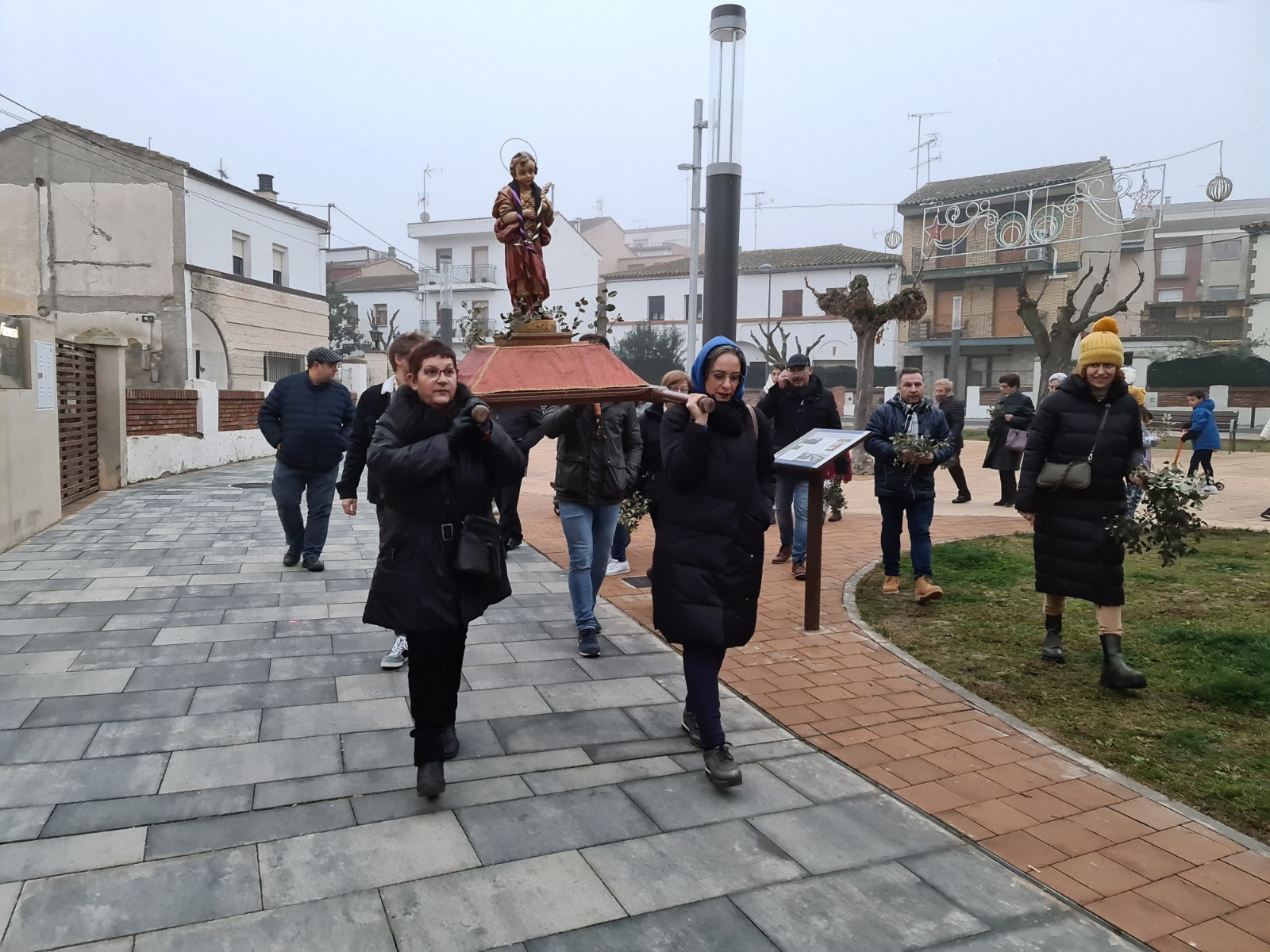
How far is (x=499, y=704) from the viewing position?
176 inches

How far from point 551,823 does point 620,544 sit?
182 inches

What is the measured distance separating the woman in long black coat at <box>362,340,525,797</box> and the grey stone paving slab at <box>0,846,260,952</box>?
0.74 meters

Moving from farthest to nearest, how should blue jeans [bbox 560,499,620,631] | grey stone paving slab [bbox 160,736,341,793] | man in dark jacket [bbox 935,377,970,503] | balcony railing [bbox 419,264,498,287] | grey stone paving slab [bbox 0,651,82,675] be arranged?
balcony railing [bbox 419,264,498,287] < man in dark jacket [bbox 935,377,970,503] < blue jeans [bbox 560,499,620,631] < grey stone paving slab [bbox 0,651,82,675] < grey stone paving slab [bbox 160,736,341,793]

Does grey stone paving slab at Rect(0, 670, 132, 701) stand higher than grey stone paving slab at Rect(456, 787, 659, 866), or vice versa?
grey stone paving slab at Rect(0, 670, 132, 701)

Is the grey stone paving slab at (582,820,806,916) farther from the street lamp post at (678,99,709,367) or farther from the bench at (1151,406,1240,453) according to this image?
the bench at (1151,406,1240,453)

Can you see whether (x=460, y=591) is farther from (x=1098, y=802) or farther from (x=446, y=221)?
(x=446, y=221)

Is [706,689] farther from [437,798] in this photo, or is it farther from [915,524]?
[915,524]

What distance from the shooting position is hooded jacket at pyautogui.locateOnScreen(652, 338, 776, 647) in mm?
3588

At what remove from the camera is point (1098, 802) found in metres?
3.52

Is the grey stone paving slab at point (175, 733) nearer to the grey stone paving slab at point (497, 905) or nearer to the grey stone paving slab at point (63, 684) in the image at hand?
the grey stone paving slab at point (63, 684)

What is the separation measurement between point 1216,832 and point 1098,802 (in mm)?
391

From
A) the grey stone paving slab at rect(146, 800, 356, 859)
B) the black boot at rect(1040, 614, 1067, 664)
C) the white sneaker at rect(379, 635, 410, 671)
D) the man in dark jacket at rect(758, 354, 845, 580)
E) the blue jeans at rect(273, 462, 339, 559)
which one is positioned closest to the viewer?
the grey stone paving slab at rect(146, 800, 356, 859)

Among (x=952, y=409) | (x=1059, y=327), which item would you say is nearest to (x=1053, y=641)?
(x=952, y=409)

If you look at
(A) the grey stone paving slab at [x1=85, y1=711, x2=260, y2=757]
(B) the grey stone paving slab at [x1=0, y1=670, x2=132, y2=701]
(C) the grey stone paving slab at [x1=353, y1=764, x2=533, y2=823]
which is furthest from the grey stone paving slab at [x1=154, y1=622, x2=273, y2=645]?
(C) the grey stone paving slab at [x1=353, y1=764, x2=533, y2=823]
